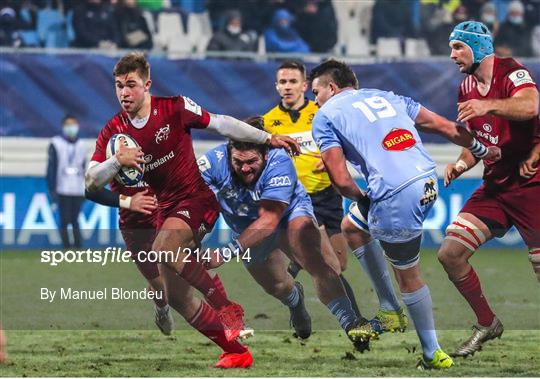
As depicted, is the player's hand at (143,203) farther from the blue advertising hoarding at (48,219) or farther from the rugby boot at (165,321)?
the blue advertising hoarding at (48,219)

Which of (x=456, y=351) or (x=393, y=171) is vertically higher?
(x=393, y=171)

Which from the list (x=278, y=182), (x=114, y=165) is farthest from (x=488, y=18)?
(x=114, y=165)

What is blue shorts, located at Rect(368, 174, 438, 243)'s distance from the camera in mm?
8578

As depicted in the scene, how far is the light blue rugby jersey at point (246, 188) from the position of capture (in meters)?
9.65

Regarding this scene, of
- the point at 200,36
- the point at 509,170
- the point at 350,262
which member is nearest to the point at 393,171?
the point at 509,170

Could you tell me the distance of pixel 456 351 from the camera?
367 inches

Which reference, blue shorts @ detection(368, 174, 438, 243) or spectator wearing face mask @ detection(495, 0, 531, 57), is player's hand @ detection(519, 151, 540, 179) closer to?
blue shorts @ detection(368, 174, 438, 243)

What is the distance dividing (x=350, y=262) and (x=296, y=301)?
5.97 metres

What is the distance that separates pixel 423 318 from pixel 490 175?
5.48ft

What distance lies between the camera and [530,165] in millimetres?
9461

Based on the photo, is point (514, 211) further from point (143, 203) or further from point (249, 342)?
point (143, 203)

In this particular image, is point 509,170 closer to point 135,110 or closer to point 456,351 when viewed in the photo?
point 456,351

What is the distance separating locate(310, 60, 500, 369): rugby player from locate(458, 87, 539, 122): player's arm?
215mm

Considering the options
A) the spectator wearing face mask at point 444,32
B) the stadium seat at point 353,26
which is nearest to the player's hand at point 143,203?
the stadium seat at point 353,26
